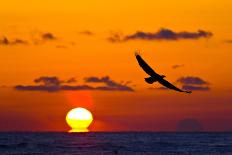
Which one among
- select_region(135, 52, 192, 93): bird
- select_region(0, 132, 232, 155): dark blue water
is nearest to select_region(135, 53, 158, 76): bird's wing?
select_region(135, 52, 192, 93): bird

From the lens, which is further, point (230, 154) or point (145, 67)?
point (230, 154)

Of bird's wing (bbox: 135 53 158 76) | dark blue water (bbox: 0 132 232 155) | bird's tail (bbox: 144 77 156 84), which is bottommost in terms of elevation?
bird's tail (bbox: 144 77 156 84)

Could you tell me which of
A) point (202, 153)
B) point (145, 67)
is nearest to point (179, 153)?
point (202, 153)

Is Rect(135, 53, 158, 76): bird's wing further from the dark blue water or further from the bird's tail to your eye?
the dark blue water

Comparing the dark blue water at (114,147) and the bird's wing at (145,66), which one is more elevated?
the dark blue water at (114,147)

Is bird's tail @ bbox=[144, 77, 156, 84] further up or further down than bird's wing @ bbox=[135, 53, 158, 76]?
further down

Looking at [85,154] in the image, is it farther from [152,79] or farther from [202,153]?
[152,79]

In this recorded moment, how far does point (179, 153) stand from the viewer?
84688 mm

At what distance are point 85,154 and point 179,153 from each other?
36.8 feet

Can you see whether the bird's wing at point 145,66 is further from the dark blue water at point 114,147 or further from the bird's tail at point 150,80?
the dark blue water at point 114,147

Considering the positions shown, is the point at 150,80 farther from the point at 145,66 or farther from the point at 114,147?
the point at 114,147

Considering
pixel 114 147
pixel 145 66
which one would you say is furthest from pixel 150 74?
pixel 114 147

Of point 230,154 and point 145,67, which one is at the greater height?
point 230,154

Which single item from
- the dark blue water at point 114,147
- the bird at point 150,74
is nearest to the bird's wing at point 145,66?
the bird at point 150,74
